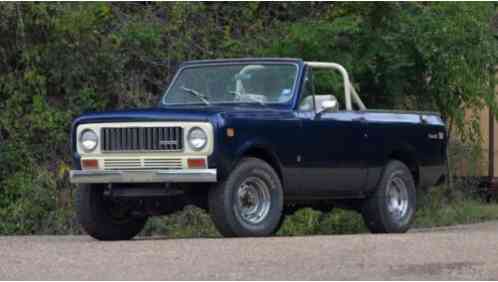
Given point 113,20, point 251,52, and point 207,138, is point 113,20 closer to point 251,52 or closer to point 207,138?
point 251,52

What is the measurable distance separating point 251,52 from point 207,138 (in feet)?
22.1

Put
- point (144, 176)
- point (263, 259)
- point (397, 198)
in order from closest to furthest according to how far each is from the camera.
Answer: point (263, 259)
point (144, 176)
point (397, 198)

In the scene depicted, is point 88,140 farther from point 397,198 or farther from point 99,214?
point 397,198

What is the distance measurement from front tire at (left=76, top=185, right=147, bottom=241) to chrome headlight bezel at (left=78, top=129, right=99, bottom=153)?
1.56 ft

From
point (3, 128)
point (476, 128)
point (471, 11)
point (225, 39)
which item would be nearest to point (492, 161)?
point (476, 128)

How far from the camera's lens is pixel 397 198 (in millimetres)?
14961

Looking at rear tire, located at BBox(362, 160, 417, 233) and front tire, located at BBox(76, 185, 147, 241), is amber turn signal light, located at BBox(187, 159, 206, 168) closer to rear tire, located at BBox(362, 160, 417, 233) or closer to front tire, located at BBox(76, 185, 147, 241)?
front tire, located at BBox(76, 185, 147, 241)

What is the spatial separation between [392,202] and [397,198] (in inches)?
5.6

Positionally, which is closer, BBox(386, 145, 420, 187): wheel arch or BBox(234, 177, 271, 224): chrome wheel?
BBox(234, 177, 271, 224): chrome wheel

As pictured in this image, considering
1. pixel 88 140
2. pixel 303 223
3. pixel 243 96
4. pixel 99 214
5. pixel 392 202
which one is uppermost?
pixel 243 96

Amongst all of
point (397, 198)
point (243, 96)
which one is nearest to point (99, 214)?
point (243, 96)

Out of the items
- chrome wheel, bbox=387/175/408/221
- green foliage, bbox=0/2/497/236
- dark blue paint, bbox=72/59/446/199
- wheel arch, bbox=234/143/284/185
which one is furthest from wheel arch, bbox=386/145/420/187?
green foliage, bbox=0/2/497/236

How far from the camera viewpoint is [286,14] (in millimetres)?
20000

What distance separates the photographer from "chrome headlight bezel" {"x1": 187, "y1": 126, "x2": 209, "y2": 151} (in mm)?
12227
